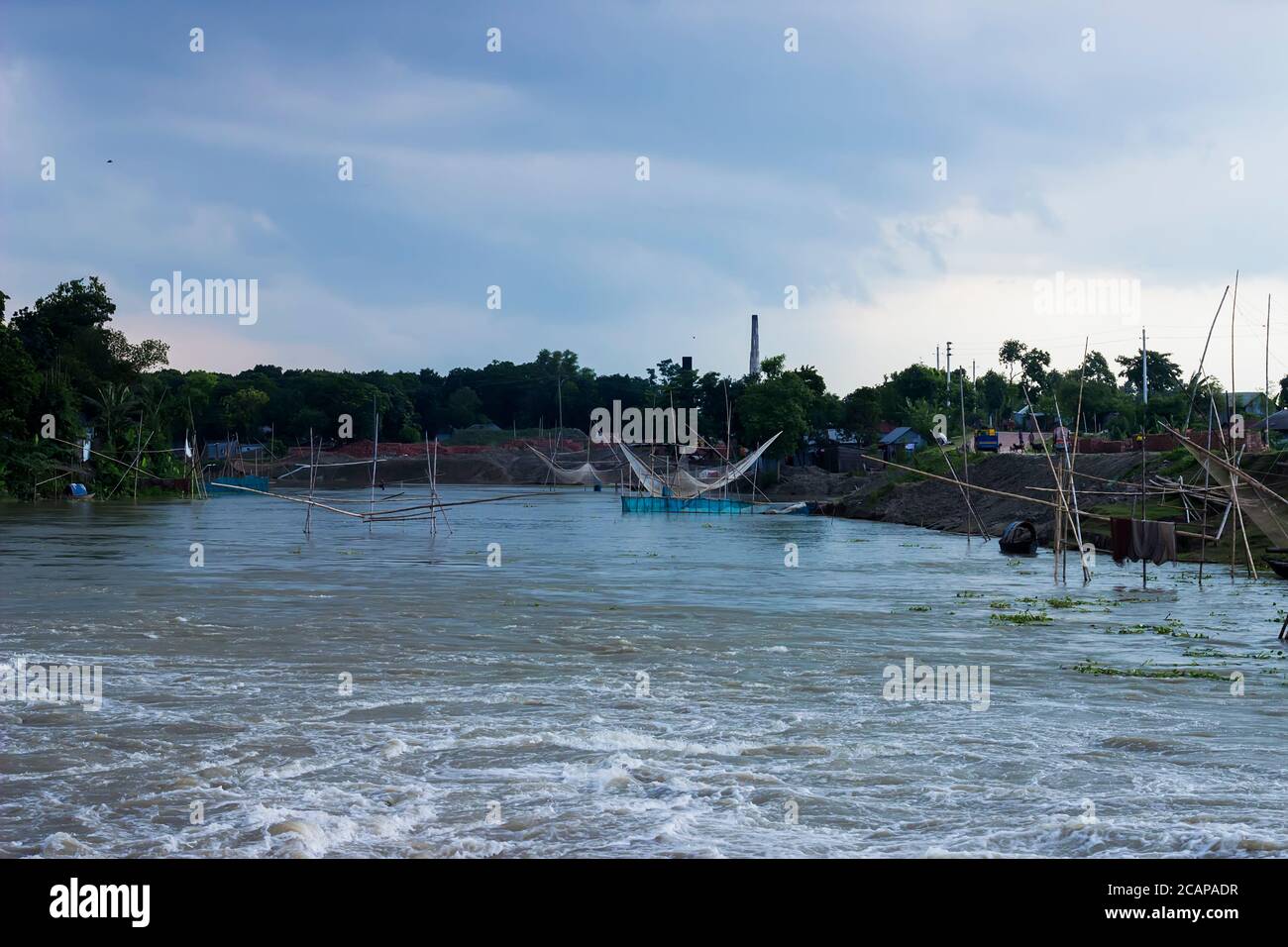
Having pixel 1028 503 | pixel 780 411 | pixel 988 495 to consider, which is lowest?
pixel 1028 503

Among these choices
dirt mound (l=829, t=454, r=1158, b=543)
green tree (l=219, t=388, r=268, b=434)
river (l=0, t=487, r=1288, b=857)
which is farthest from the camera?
green tree (l=219, t=388, r=268, b=434)

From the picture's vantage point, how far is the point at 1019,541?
85.3ft

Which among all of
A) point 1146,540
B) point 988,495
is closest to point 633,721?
point 1146,540

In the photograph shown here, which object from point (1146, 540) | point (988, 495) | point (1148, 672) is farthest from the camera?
point (988, 495)

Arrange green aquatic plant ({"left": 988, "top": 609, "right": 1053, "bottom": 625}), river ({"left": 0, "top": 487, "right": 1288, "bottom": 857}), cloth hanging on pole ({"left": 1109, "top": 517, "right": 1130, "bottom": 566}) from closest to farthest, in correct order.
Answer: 1. river ({"left": 0, "top": 487, "right": 1288, "bottom": 857})
2. green aquatic plant ({"left": 988, "top": 609, "right": 1053, "bottom": 625})
3. cloth hanging on pole ({"left": 1109, "top": 517, "right": 1130, "bottom": 566})

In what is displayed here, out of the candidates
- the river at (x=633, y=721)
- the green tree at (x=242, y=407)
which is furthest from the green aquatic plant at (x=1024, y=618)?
the green tree at (x=242, y=407)

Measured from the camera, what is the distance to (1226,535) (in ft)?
75.2

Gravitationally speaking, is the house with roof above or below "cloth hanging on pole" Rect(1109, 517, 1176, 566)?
above

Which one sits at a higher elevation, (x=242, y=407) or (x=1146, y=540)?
(x=242, y=407)

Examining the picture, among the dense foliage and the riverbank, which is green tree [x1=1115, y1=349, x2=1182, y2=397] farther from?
the riverbank

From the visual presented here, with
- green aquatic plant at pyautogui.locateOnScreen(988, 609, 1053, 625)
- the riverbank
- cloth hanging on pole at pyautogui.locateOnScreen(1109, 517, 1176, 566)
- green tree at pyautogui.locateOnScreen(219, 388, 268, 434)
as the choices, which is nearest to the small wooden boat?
the riverbank

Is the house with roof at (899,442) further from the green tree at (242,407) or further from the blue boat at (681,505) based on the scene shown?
the green tree at (242,407)

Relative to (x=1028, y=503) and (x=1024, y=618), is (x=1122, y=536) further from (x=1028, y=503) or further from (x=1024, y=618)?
(x=1028, y=503)

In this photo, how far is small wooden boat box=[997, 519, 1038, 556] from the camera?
1020 inches
